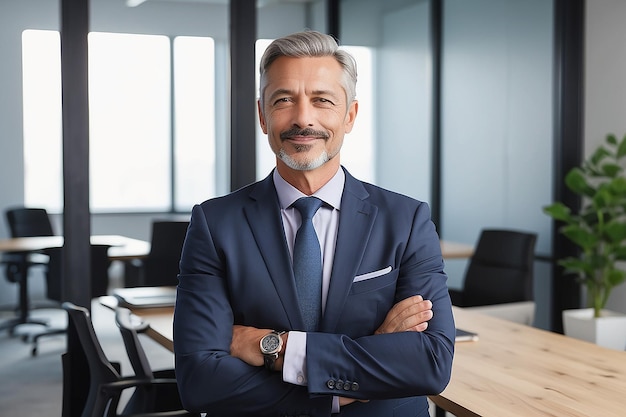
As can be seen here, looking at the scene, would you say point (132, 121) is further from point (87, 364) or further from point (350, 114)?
point (350, 114)

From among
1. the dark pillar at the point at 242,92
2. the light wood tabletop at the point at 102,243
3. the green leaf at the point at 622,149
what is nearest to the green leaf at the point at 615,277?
the green leaf at the point at 622,149

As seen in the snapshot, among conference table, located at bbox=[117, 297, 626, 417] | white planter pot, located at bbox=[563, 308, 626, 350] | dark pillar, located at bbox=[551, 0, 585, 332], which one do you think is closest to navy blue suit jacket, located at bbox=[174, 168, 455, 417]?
conference table, located at bbox=[117, 297, 626, 417]

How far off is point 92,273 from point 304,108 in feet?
10.5

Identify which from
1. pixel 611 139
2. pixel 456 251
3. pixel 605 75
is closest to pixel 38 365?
pixel 456 251

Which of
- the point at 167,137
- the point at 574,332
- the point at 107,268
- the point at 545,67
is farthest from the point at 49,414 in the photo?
the point at 545,67

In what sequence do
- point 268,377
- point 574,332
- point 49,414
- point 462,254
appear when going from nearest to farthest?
point 268,377 → point 49,414 → point 574,332 → point 462,254

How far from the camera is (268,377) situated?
1799 millimetres

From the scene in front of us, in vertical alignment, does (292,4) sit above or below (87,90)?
above

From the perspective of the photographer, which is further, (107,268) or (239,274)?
(107,268)

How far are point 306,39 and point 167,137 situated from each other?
330 centimetres

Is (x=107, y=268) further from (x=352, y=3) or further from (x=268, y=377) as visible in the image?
(x=268, y=377)

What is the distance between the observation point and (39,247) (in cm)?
459

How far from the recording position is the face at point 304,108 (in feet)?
5.87

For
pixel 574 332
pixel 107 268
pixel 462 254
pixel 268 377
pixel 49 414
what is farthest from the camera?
pixel 462 254
